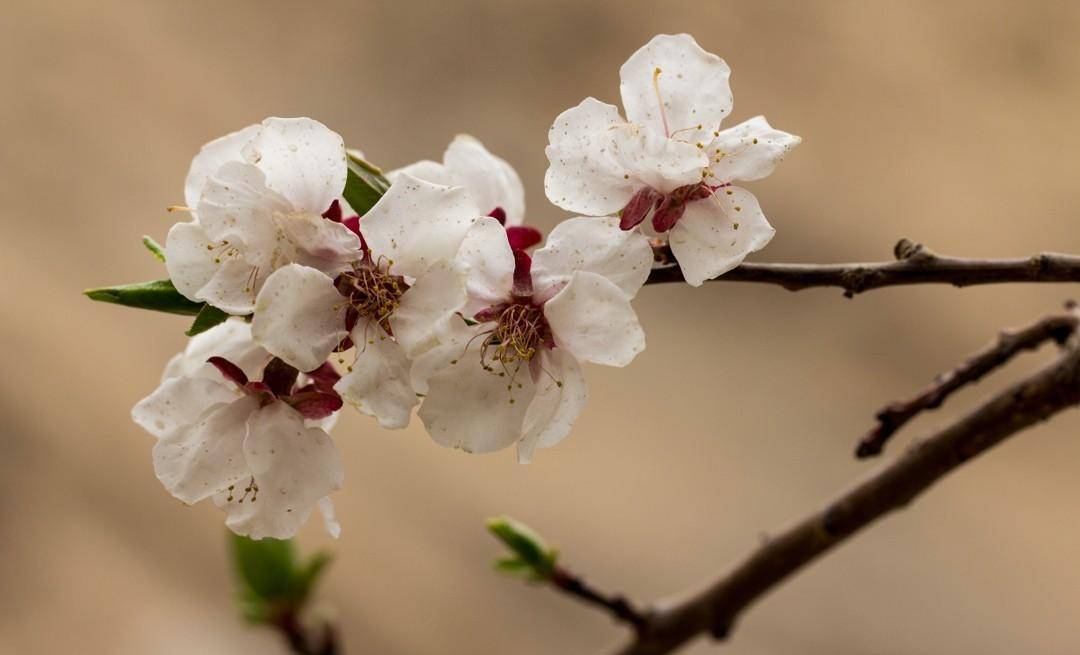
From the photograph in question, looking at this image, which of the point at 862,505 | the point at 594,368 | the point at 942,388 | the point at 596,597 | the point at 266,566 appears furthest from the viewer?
the point at 594,368

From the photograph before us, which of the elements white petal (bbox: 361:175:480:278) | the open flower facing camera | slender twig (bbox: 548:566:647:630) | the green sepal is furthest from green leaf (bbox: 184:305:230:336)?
the green sepal

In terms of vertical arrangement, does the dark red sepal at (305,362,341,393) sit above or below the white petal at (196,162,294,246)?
below

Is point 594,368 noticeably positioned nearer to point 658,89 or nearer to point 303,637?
point 303,637

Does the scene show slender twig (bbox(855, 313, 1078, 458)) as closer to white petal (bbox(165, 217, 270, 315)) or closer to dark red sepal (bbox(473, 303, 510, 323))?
dark red sepal (bbox(473, 303, 510, 323))

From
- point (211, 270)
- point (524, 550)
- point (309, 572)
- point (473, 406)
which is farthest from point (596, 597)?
point (211, 270)

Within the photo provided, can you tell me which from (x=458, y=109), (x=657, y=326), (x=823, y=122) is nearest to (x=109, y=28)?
(x=458, y=109)
